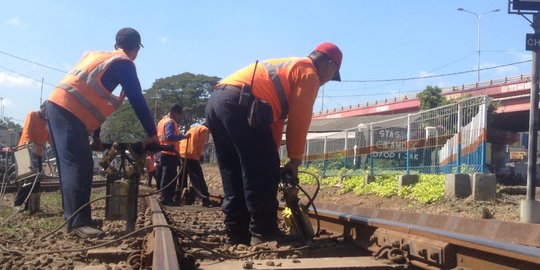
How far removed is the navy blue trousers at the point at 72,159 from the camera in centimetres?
442

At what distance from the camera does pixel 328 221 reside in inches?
178

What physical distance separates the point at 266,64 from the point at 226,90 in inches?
13.0

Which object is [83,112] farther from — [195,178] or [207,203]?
[195,178]

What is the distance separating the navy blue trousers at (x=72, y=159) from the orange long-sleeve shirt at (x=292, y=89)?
52.4 inches

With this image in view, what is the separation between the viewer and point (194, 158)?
8.73 m

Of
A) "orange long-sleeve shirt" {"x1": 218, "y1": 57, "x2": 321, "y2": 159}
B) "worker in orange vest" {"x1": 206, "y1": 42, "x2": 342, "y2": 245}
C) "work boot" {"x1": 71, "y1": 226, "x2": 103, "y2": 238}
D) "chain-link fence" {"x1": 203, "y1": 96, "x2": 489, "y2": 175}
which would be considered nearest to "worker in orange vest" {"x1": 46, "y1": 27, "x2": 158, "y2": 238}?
"work boot" {"x1": 71, "y1": 226, "x2": 103, "y2": 238}

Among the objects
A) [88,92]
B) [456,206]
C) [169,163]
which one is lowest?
[456,206]

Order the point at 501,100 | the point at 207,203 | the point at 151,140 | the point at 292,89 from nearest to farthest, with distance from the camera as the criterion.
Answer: the point at 292,89 → the point at 151,140 → the point at 207,203 → the point at 501,100

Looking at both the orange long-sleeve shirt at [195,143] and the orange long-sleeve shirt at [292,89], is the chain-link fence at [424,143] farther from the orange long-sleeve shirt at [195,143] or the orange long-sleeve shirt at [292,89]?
the orange long-sleeve shirt at [292,89]

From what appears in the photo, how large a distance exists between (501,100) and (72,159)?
46.0 m

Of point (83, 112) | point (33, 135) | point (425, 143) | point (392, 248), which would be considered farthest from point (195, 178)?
point (425, 143)

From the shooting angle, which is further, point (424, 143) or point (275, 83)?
point (424, 143)

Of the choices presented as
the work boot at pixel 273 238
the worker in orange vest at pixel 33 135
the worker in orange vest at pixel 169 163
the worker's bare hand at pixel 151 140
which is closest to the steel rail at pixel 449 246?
the work boot at pixel 273 238

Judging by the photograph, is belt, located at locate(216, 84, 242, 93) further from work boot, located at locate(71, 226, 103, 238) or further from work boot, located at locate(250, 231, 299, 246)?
work boot, located at locate(71, 226, 103, 238)
